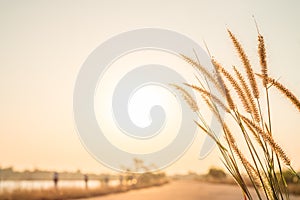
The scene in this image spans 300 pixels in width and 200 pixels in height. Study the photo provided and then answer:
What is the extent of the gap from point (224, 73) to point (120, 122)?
249 centimetres

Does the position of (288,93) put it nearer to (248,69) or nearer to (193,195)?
(248,69)

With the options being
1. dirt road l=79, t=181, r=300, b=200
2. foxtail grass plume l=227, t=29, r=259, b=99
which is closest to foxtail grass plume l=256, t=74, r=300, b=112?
foxtail grass plume l=227, t=29, r=259, b=99

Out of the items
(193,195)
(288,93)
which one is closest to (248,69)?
(288,93)

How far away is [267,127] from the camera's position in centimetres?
146

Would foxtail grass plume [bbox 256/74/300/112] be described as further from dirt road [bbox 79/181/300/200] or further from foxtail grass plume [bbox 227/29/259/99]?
dirt road [bbox 79/181/300/200]

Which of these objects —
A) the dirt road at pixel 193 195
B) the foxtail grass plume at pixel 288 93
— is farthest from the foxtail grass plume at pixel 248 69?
the dirt road at pixel 193 195

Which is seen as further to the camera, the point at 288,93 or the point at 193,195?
the point at 193,195

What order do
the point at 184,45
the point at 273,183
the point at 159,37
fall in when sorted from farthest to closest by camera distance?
the point at 159,37 → the point at 184,45 → the point at 273,183

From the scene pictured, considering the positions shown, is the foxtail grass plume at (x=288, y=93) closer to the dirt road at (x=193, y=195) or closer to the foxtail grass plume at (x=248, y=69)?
the foxtail grass plume at (x=248, y=69)

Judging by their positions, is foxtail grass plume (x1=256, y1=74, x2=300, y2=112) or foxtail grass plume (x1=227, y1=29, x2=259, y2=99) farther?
foxtail grass plume (x1=227, y1=29, x2=259, y2=99)

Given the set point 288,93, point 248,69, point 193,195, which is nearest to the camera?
point 288,93

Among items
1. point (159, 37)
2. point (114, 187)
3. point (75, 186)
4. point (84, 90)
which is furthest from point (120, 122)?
point (114, 187)

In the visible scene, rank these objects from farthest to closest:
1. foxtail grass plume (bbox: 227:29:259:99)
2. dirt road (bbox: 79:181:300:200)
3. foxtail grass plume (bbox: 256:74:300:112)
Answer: dirt road (bbox: 79:181:300:200), foxtail grass plume (bbox: 227:29:259:99), foxtail grass plume (bbox: 256:74:300:112)

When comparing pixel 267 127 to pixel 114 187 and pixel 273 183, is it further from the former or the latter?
pixel 114 187
